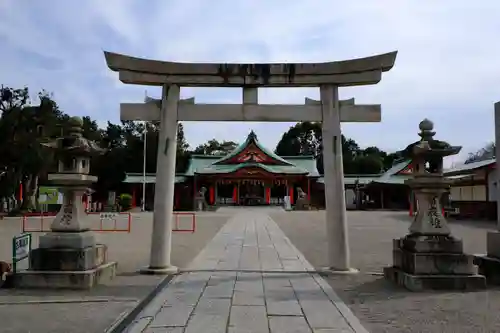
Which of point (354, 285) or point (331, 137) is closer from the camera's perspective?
point (354, 285)

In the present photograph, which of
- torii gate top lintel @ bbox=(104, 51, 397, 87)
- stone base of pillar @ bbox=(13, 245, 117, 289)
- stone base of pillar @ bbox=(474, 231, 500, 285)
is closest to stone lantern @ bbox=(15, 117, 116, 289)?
stone base of pillar @ bbox=(13, 245, 117, 289)

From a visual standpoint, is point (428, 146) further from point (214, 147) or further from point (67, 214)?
point (214, 147)

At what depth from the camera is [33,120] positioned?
1332 inches

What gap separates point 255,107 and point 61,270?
4690 millimetres

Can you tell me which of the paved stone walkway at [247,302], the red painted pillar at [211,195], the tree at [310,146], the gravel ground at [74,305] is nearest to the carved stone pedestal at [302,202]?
the red painted pillar at [211,195]

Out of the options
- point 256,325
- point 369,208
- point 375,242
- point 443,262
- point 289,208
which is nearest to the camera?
point 256,325

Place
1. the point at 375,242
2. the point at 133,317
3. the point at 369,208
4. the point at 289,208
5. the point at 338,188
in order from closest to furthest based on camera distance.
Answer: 1. the point at 133,317
2. the point at 338,188
3. the point at 375,242
4. the point at 289,208
5. the point at 369,208

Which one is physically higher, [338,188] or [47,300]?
[338,188]

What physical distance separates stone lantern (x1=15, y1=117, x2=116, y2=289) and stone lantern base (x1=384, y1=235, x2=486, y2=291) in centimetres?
525

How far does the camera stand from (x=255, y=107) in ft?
30.2

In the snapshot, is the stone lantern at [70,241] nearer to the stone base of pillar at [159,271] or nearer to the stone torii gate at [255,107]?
the stone base of pillar at [159,271]

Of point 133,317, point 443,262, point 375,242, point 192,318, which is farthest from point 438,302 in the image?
point 375,242

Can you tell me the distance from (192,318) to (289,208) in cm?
3519

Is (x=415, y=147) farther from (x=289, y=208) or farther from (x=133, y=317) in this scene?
(x=289, y=208)
